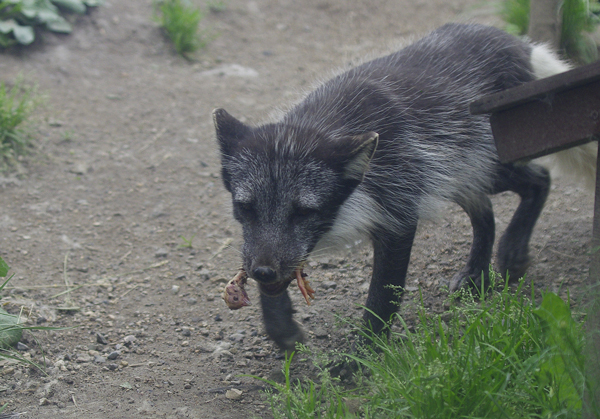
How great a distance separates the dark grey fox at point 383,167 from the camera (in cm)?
350

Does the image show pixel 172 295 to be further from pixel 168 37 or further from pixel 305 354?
pixel 168 37

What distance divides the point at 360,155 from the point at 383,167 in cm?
41

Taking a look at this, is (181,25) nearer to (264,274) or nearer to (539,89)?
(264,274)

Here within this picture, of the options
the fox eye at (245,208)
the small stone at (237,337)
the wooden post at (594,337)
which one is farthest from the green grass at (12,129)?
the wooden post at (594,337)

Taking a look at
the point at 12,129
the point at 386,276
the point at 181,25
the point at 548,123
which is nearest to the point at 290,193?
the point at 386,276

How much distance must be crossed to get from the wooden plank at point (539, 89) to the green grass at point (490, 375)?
89 cm

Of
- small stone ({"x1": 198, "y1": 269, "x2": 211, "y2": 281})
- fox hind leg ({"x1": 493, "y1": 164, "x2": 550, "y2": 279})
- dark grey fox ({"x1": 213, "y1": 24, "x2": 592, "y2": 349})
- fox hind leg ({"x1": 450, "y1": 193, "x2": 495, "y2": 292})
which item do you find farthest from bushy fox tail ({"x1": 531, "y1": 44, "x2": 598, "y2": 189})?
small stone ({"x1": 198, "y1": 269, "x2": 211, "y2": 281})

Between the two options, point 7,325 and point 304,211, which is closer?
point 304,211

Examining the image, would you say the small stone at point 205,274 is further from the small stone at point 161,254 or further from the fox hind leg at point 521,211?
the fox hind leg at point 521,211

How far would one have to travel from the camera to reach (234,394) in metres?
3.50

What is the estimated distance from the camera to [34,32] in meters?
7.88

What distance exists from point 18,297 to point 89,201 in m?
1.72

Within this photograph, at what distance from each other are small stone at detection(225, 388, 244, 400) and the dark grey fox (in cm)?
43

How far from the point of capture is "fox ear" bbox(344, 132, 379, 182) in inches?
135
